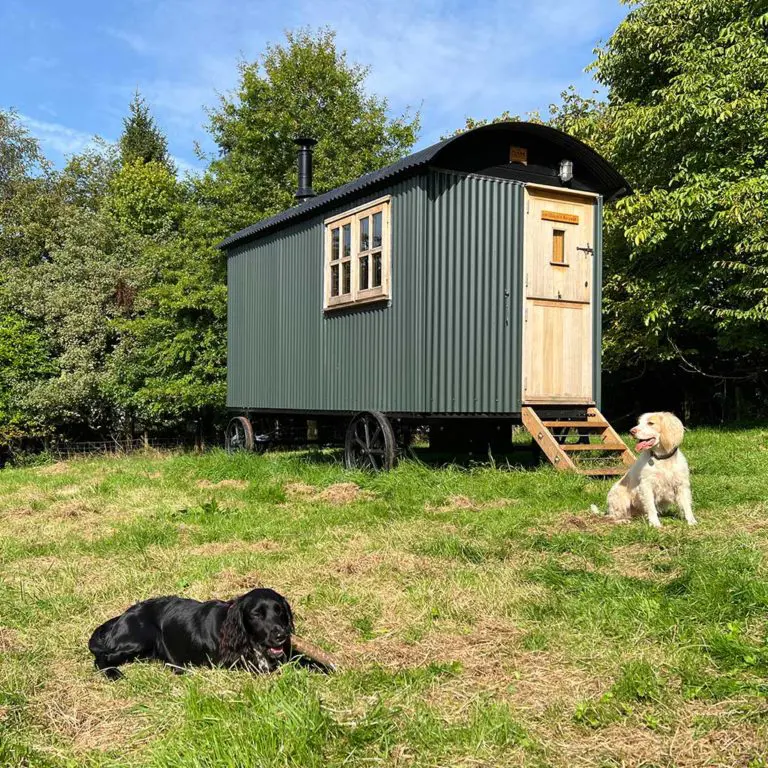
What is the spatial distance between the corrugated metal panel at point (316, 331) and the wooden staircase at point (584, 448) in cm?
148

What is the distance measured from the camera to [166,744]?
253 centimetres

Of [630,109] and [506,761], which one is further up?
[630,109]

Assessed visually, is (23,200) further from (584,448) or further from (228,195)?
(584,448)

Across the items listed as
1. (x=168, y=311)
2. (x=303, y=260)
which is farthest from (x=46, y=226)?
(x=303, y=260)

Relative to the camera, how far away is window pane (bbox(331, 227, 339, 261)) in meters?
10.9

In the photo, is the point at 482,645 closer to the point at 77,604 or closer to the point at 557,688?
the point at 557,688

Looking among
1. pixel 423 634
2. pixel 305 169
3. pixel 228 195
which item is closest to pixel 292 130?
pixel 228 195

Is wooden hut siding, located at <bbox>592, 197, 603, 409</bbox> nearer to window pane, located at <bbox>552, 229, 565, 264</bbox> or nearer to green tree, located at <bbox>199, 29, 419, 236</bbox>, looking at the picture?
window pane, located at <bbox>552, 229, 565, 264</bbox>

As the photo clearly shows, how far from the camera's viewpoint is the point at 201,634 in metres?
3.38

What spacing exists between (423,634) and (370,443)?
20.1 feet

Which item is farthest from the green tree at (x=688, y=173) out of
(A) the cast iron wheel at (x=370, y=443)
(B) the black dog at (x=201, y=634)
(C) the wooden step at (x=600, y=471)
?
(B) the black dog at (x=201, y=634)

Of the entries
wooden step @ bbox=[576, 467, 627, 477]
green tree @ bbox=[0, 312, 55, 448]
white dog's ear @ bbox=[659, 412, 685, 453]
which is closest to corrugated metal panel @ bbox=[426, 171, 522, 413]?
wooden step @ bbox=[576, 467, 627, 477]

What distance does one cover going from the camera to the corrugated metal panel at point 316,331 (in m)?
9.23

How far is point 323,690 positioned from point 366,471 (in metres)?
6.66
